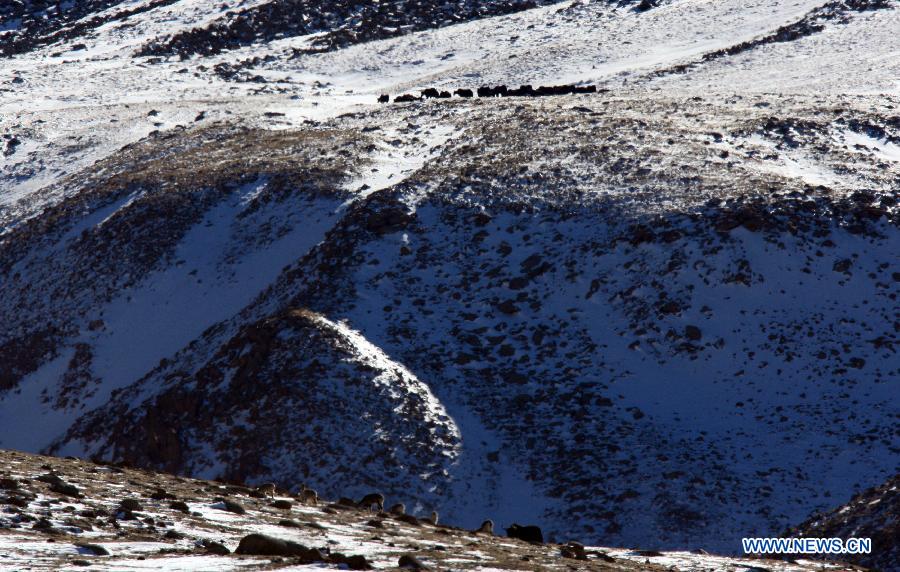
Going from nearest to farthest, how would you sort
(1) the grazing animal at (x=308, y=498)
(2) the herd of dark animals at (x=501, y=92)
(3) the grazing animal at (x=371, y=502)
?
1. (1) the grazing animal at (x=308, y=498)
2. (3) the grazing animal at (x=371, y=502)
3. (2) the herd of dark animals at (x=501, y=92)

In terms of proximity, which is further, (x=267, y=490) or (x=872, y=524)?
(x=872, y=524)

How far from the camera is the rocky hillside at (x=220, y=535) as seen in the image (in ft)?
30.3

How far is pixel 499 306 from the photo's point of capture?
2381cm

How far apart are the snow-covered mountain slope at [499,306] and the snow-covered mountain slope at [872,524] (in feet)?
7.22

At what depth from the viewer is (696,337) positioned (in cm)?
2252

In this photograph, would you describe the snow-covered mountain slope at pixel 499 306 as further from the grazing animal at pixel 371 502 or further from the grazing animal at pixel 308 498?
the grazing animal at pixel 308 498

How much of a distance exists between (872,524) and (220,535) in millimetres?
8826

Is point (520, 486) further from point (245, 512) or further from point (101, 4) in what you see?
point (101, 4)

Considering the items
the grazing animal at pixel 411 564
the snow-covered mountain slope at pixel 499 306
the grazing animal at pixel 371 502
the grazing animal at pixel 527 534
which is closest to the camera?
the grazing animal at pixel 411 564

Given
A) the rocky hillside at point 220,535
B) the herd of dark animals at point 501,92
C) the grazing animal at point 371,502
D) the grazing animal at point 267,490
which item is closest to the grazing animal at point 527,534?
the rocky hillside at point 220,535

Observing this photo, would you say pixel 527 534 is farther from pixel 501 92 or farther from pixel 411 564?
pixel 501 92

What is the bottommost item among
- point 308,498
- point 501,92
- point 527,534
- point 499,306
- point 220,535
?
point 527,534

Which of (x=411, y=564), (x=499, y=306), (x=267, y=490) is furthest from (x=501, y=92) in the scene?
(x=411, y=564)

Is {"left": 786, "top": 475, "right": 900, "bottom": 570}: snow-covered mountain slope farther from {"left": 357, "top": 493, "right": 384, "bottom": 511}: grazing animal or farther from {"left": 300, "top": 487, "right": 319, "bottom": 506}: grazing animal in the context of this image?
{"left": 300, "top": 487, "right": 319, "bottom": 506}: grazing animal
